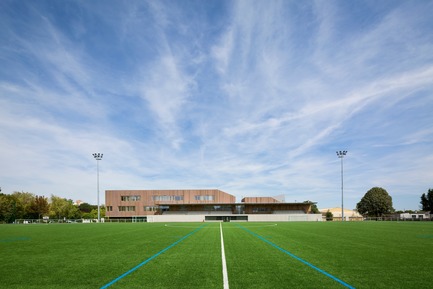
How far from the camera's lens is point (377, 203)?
99438 millimetres

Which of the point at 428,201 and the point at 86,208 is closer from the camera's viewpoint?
the point at 428,201

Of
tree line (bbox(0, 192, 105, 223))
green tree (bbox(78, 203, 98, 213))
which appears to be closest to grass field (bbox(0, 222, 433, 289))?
tree line (bbox(0, 192, 105, 223))

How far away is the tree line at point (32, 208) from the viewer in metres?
83.6

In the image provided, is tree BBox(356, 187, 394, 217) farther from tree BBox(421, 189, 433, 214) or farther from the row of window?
the row of window

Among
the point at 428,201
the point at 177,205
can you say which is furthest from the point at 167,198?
the point at 428,201

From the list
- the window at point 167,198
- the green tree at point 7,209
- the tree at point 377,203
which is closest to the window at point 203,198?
the window at point 167,198

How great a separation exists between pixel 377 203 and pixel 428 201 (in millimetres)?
13937

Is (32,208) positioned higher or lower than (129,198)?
lower

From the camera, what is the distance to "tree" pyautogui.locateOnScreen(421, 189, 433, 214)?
94.4 m

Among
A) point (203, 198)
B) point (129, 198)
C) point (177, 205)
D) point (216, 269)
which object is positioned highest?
point (216, 269)

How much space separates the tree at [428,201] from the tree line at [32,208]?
103687mm

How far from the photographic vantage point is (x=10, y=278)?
29.2 ft

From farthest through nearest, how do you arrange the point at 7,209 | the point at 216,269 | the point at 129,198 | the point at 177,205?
the point at 129,198
the point at 177,205
the point at 7,209
the point at 216,269

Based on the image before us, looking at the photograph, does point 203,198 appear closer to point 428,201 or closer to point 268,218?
point 268,218
